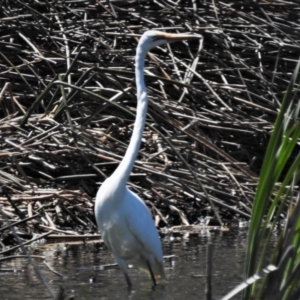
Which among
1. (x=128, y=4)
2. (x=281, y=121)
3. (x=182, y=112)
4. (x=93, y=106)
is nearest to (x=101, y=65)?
(x=93, y=106)

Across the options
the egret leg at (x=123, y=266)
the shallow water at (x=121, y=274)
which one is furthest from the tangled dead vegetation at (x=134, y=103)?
the egret leg at (x=123, y=266)

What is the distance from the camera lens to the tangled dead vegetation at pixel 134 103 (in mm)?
7750

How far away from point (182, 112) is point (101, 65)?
97 cm

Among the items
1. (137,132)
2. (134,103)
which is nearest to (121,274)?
(137,132)

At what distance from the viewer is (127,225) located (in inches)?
232

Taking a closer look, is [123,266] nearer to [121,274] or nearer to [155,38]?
[121,274]

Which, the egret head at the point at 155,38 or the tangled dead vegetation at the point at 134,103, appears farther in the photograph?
the tangled dead vegetation at the point at 134,103

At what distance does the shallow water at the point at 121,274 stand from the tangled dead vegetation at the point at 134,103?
0.32 m

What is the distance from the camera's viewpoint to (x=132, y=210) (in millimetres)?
5859

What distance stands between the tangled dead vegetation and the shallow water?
32 cm

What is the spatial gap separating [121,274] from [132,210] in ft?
2.56

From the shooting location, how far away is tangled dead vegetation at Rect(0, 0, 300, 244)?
775cm

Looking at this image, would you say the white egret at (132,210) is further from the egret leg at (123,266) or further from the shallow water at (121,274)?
the shallow water at (121,274)

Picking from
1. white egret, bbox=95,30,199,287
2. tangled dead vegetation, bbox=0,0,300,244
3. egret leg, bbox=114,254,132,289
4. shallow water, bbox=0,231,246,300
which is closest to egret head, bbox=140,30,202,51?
white egret, bbox=95,30,199,287
